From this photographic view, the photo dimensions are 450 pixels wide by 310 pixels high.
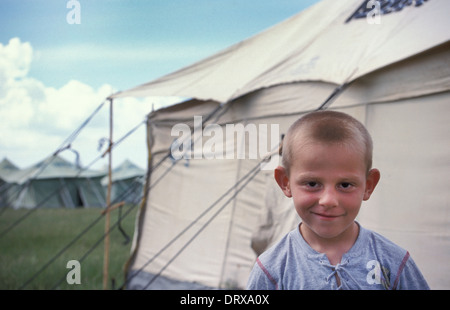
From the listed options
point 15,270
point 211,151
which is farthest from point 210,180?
point 15,270

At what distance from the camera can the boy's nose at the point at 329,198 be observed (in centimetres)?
118

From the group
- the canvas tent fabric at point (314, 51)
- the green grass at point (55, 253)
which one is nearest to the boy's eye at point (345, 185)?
the canvas tent fabric at point (314, 51)

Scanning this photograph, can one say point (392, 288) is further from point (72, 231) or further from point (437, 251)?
point (72, 231)

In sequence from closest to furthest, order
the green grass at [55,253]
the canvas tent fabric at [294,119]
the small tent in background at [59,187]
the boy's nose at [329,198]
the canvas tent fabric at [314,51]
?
the boy's nose at [329,198] < the canvas tent fabric at [294,119] < the canvas tent fabric at [314,51] < the green grass at [55,253] < the small tent in background at [59,187]

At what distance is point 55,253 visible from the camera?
6727mm

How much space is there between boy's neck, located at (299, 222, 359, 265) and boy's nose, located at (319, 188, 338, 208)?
0.16 meters

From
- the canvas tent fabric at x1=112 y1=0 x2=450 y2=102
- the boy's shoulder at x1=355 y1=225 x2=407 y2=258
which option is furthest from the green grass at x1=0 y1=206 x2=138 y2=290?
the boy's shoulder at x1=355 y1=225 x2=407 y2=258

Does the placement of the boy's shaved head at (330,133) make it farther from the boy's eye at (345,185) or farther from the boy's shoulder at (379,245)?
the boy's shoulder at (379,245)

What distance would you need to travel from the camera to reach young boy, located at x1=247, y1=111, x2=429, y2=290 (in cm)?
120

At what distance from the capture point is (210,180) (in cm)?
439

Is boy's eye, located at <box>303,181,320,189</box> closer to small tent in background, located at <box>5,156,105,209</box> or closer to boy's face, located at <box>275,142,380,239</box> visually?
boy's face, located at <box>275,142,380,239</box>

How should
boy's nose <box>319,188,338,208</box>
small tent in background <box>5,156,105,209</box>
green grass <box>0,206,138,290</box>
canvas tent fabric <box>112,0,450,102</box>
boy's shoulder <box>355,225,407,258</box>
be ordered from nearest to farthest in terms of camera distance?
boy's nose <box>319,188,338,208</box> → boy's shoulder <box>355,225,407,258</box> → canvas tent fabric <box>112,0,450,102</box> → green grass <box>0,206,138,290</box> → small tent in background <box>5,156,105,209</box>

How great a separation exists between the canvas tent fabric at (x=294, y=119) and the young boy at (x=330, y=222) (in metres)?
1.53

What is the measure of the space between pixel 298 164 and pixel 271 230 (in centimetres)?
211
